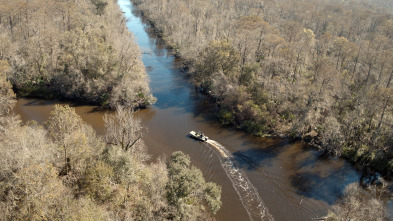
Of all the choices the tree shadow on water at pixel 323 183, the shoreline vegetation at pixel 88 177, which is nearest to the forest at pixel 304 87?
the tree shadow on water at pixel 323 183

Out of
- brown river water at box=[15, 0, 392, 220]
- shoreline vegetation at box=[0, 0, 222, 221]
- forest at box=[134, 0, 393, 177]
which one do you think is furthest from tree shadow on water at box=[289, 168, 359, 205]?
shoreline vegetation at box=[0, 0, 222, 221]

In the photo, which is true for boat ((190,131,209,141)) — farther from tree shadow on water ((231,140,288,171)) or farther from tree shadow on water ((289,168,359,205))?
tree shadow on water ((289,168,359,205))

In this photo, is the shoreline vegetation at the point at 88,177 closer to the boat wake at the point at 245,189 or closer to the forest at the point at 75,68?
the boat wake at the point at 245,189

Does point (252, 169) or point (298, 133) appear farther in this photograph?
point (298, 133)

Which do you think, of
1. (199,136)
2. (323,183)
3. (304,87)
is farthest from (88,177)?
(304,87)

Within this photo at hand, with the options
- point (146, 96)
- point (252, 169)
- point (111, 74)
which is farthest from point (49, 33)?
point (252, 169)

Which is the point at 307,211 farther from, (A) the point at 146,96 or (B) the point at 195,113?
(A) the point at 146,96

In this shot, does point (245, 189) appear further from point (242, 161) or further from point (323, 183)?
point (323, 183)
